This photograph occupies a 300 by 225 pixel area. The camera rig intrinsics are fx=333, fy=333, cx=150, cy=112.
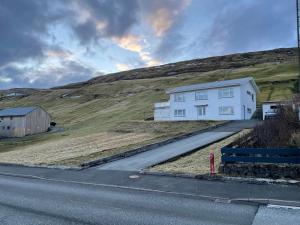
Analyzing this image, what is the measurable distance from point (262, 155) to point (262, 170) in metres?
0.86

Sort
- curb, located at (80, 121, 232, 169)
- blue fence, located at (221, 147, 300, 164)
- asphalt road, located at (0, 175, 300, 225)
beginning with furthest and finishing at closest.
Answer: curb, located at (80, 121, 232, 169), blue fence, located at (221, 147, 300, 164), asphalt road, located at (0, 175, 300, 225)

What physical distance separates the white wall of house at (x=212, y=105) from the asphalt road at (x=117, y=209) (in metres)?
40.8

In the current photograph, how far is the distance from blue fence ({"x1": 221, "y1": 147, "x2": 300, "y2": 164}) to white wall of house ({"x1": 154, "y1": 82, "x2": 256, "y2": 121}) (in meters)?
36.9

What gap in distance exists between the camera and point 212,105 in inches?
2164

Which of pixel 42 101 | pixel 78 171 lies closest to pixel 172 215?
pixel 78 171

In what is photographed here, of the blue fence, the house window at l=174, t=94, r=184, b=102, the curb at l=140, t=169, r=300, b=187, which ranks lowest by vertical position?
the curb at l=140, t=169, r=300, b=187

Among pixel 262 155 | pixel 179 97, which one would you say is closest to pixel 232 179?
pixel 262 155

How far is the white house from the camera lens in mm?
52688

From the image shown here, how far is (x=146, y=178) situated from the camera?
658 inches

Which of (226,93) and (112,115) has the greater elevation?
(226,93)

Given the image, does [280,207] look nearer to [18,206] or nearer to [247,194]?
[247,194]

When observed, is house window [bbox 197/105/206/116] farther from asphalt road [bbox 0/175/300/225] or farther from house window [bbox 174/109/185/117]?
asphalt road [bbox 0/175/300/225]

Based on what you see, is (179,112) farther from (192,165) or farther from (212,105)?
(192,165)

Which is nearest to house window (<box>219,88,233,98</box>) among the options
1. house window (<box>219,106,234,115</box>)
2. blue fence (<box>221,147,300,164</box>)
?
house window (<box>219,106,234,115</box>)
